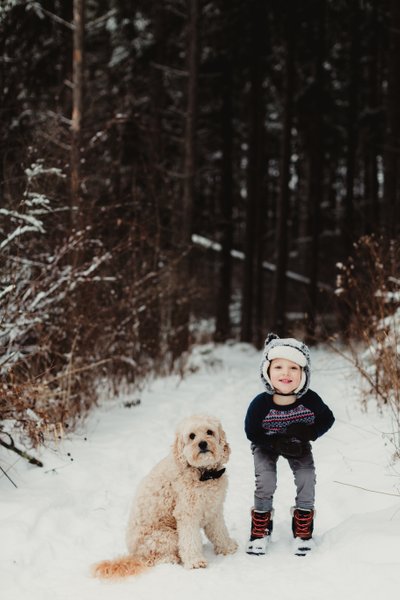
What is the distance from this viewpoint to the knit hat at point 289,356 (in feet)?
12.0

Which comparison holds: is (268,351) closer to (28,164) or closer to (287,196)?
(28,164)

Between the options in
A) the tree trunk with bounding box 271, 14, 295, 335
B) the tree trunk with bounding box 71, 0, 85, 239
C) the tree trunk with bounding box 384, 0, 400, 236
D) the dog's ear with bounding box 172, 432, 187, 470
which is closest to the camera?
the dog's ear with bounding box 172, 432, 187, 470

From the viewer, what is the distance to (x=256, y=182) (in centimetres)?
1631

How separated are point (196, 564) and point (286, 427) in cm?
103

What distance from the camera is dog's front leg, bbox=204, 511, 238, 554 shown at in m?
3.54

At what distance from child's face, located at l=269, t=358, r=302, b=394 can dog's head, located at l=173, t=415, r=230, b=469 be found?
509 millimetres

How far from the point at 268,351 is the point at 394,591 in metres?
1.58

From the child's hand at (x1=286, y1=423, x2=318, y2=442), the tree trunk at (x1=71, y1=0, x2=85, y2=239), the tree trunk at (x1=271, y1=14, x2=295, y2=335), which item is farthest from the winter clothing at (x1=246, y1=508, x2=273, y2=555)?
the tree trunk at (x1=271, y1=14, x2=295, y2=335)

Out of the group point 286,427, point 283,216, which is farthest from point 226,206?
point 286,427

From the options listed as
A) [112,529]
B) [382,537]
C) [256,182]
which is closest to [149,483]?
[112,529]

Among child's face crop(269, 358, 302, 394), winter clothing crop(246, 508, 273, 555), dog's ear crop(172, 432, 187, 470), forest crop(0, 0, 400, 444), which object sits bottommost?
winter clothing crop(246, 508, 273, 555)

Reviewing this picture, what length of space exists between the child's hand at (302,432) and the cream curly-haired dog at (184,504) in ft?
1.51

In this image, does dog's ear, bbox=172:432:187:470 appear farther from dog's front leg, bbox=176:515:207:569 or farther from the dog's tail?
the dog's tail

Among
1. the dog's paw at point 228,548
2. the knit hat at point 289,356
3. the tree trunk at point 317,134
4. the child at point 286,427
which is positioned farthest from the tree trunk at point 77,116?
the tree trunk at point 317,134
